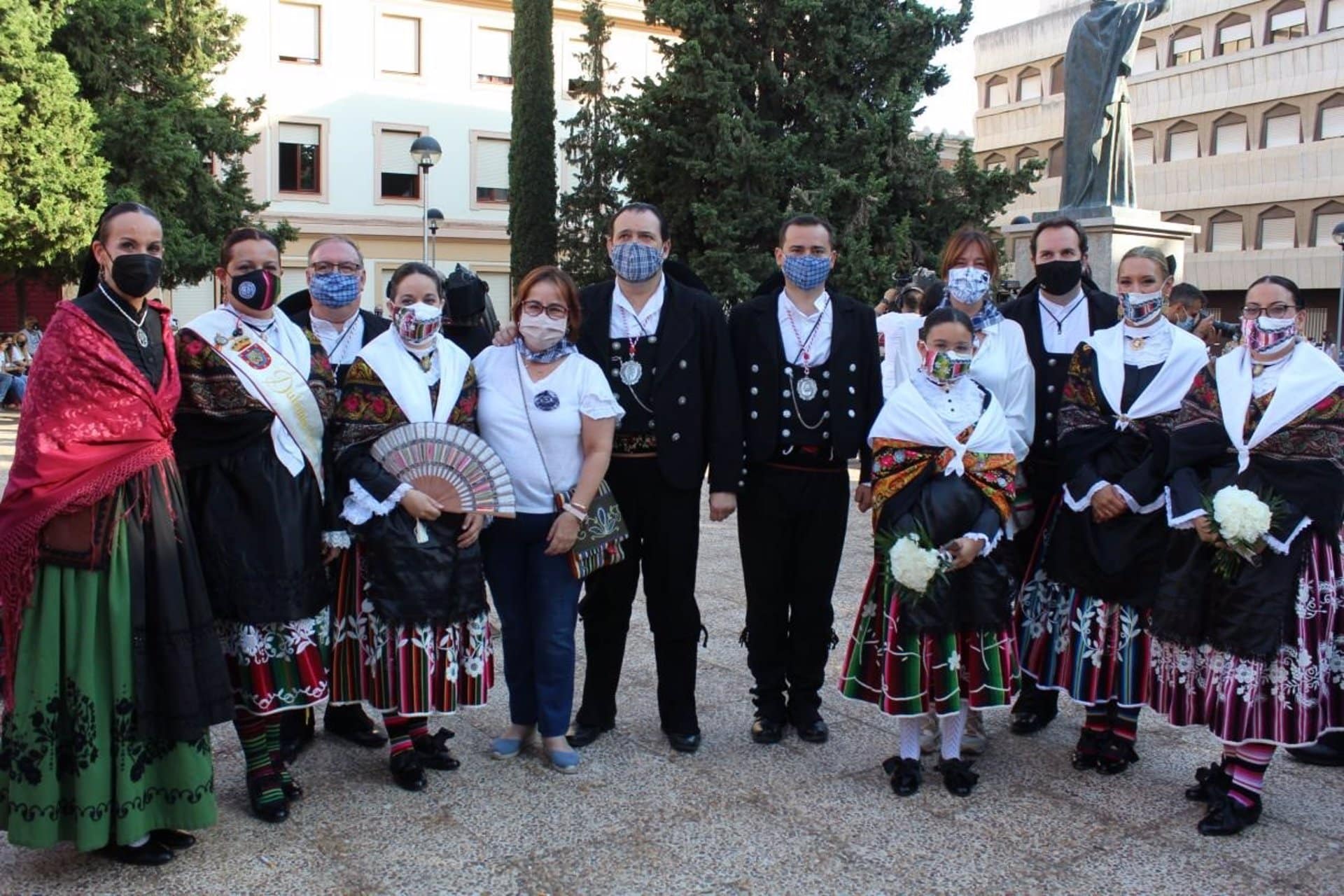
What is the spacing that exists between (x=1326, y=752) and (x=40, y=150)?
24.9 metres

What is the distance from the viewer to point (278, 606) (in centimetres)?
398

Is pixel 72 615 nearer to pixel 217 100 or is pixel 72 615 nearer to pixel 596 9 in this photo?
pixel 596 9

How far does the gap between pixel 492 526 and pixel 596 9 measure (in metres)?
20.0

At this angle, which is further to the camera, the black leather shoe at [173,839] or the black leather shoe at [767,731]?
the black leather shoe at [767,731]

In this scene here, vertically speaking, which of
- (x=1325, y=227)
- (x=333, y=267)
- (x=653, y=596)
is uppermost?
(x=1325, y=227)

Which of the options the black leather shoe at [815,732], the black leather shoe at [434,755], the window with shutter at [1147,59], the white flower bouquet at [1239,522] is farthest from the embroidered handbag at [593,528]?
the window with shutter at [1147,59]

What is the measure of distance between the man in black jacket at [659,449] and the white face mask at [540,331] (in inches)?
15.3

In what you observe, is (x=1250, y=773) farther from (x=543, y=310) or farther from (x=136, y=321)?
(x=136, y=321)

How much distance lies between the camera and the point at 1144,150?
43.5 meters

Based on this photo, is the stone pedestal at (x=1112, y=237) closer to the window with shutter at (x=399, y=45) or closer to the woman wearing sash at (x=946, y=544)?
the woman wearing sash at (x=946, y=544)

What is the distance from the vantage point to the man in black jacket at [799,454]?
489cm

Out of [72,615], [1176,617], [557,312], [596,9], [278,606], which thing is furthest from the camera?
[596,9]

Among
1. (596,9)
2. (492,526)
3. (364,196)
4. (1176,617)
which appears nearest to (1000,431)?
(1176,617)

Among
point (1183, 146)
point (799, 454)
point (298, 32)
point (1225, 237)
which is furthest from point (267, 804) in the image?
point (1183, 146)
